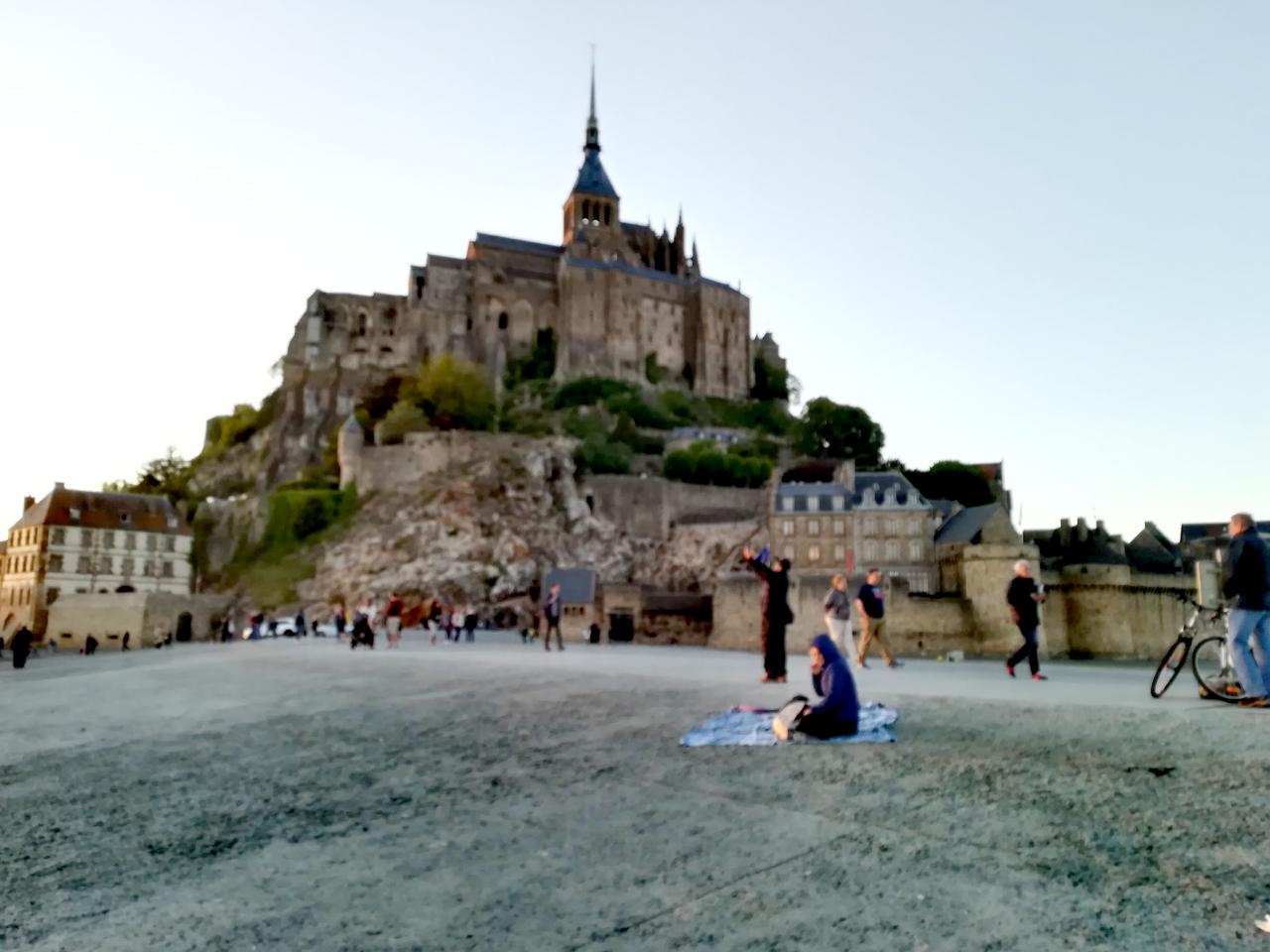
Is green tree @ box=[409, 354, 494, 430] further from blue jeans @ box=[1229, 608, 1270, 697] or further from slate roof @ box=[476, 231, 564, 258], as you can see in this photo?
blue jeans @ box=[1229, 608, 1270, 697]

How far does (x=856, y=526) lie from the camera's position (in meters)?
47.4

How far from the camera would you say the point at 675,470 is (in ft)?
197

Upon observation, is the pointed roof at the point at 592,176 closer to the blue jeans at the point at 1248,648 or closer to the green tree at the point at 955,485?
the green tree at the point at 955,485

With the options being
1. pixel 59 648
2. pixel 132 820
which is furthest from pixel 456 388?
pixel 132 820

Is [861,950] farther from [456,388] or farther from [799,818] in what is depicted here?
[456,388]

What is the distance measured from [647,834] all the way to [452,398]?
64.5 meters

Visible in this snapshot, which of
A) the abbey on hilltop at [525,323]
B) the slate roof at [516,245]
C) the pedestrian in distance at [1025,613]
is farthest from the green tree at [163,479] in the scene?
the pedestrian in distance at [1025,613]

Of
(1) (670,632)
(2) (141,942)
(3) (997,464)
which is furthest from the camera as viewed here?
(3) (997,464)

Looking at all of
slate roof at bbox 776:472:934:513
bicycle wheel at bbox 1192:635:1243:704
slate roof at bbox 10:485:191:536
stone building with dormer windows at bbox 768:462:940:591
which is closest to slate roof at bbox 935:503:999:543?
stone building with dormer windows at bbox 768:462:940:591

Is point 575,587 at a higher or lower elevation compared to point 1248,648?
higher

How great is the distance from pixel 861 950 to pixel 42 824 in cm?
535

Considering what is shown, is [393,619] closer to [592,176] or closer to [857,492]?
[857,492]

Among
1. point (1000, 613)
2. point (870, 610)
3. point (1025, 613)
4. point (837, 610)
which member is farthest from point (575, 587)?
point (1025, 613)

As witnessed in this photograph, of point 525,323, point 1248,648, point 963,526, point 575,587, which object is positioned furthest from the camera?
point 525,323
